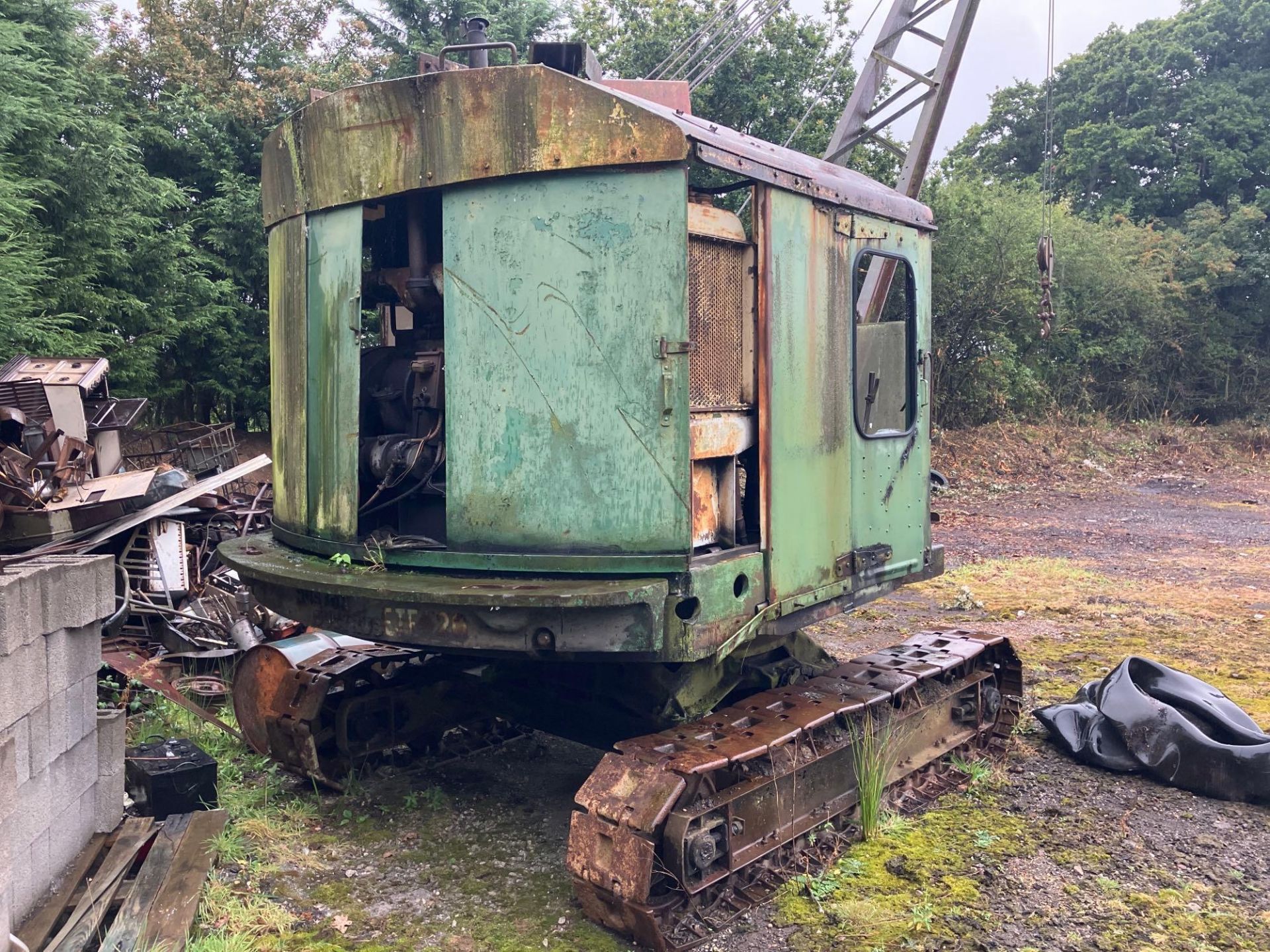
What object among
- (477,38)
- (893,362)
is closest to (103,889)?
(477,38)

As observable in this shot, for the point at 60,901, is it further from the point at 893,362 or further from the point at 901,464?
the point at 893,362

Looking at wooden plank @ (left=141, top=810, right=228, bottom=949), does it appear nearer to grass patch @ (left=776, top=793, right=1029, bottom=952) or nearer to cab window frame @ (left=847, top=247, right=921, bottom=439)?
grass patch @ (left=776, top=793, right=1029, bottom=952)

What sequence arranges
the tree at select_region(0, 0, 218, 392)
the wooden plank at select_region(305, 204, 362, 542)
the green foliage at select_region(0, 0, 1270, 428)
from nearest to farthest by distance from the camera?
the wooden plank at select_region(305, 204, 362, 542)
the tree at select_region(0, 0, 218, 392)
the green foliage at select_region(0, 0, 1270, 428)

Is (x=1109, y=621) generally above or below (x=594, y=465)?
below

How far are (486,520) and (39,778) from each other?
1.73 meters

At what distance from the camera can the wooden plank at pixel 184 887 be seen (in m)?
3.13

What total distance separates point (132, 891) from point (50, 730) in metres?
0.63

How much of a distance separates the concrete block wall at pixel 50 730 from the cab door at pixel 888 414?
3160 millimetres

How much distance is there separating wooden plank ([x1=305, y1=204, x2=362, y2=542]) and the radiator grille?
53.0 inches

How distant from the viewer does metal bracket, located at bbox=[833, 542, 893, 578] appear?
445 cm

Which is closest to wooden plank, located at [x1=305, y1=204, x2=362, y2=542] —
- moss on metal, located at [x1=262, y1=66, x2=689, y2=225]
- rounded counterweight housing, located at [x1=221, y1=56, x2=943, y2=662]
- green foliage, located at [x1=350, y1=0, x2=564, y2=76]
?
rounded counterweight housing, located at [x1=221, y1=56, x2=943, y2=662]

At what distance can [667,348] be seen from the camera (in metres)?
3.51

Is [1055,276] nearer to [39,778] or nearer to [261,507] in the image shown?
[261,507]

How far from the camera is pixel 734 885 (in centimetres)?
368
